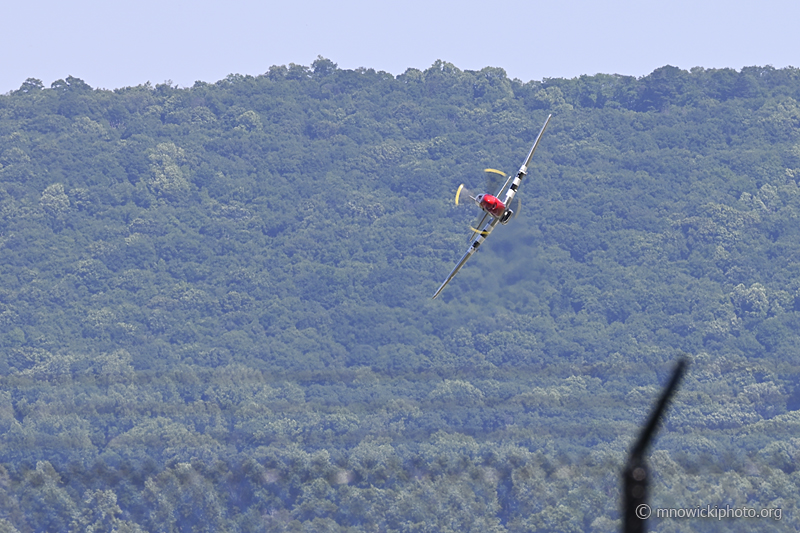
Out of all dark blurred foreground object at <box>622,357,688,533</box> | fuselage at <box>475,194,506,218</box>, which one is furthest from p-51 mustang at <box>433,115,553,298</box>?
dark blurred foreground object at <box>622,357,688,533</box>

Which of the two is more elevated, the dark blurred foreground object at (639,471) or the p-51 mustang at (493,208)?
the dark blurred foreground object at (639,471)

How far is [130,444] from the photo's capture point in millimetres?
148750

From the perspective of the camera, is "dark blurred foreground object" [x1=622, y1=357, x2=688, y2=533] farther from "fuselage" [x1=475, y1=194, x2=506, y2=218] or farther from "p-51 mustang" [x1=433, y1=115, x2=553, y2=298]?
"fuselage" [x1=475, y1=194, x2=506, y2=218]

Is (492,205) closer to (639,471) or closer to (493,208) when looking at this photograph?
(493,208)

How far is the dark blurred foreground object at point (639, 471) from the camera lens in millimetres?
A: 7113

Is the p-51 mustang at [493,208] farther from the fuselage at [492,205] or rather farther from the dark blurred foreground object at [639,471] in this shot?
the dark blurred foreground object at [639,471]

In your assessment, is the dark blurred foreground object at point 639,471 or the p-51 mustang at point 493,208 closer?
the dark blurred foreground object at point 639,471

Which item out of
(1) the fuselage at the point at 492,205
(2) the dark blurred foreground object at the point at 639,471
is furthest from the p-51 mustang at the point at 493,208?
(2) the dark blurred foreground object at the point at 639,471

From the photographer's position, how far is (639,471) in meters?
7.50

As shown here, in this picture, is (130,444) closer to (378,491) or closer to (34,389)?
(34,389)

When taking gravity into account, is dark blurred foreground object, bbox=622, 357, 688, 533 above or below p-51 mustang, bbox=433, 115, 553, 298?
above

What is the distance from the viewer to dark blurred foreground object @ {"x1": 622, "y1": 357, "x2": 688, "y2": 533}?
23.3 ft

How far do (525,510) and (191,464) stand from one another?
40709 mm

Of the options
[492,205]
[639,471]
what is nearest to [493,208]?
[492,205]
